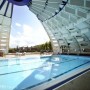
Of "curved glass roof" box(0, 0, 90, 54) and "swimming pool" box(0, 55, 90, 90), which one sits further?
"curved glass roof" box(0, 0, 90, 54)

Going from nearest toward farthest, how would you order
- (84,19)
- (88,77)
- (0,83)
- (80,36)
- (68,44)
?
1. (88,77)
2. (0,83)
3. (84,19)
4. (80,36)
5. (68,44)

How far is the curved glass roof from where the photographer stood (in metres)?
13.6

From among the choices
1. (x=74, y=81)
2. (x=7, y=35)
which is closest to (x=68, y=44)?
(x=7, y=35)

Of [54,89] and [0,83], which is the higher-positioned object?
[54,89]

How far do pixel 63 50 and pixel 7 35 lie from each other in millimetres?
10023

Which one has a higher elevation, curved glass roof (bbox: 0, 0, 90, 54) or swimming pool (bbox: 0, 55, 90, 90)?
curved glass roof (bbox: 0, 0, 90, 54)

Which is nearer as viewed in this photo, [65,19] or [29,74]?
[29,74]

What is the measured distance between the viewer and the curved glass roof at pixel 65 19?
44.8 feet

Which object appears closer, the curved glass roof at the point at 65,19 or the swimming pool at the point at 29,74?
the swimming pool at the point at 29,74

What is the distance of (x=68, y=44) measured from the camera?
72.7ft

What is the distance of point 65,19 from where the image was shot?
17.7 meters

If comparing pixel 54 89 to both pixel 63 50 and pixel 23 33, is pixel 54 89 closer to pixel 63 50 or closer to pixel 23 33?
pixel 63 50

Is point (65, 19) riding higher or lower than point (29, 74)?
higher

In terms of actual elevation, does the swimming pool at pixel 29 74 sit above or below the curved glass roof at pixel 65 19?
below
